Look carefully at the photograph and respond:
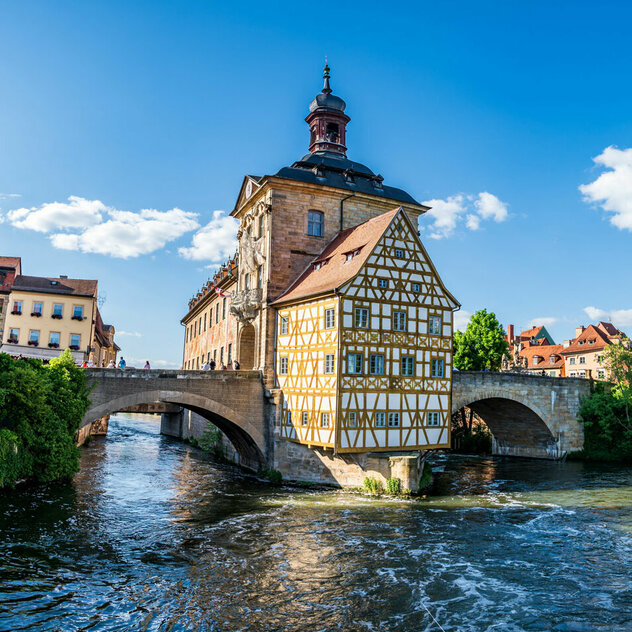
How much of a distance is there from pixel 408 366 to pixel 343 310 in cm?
409

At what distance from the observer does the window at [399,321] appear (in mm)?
25359

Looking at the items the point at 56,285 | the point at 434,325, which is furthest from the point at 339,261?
the point at 56,285

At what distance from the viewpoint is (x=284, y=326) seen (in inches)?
1112

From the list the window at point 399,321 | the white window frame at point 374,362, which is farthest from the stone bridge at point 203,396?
the window at point 399,321

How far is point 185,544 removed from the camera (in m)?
16.8

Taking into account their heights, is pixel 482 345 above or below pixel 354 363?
above

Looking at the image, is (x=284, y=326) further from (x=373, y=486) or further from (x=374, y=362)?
(x=373, y=486)

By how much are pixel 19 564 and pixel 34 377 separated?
8709mm

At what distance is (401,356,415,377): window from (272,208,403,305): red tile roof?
4.46m

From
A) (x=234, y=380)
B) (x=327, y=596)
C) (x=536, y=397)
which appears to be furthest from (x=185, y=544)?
(x=536, y=397)

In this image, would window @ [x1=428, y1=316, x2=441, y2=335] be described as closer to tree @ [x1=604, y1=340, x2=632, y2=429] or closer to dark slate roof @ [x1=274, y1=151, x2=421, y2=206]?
dark slate roof @ [x1=274, y1=151, x2=421, y2=206]

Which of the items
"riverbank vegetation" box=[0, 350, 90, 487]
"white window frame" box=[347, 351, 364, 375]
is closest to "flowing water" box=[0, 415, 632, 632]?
"riverbank vegetation" box=[0, 350, 90, 487]

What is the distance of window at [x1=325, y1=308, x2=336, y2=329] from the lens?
24250 mm

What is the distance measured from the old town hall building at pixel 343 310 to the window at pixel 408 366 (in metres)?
0.04
